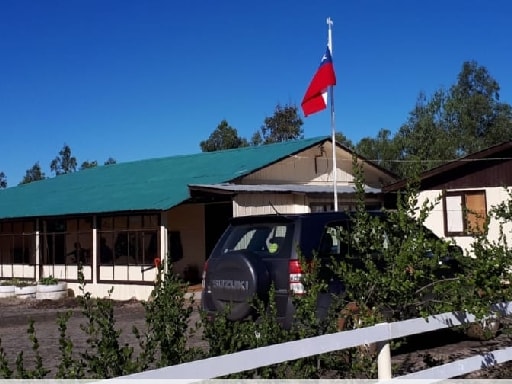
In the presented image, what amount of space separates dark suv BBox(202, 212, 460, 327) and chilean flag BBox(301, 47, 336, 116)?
10.7 m

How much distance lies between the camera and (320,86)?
60.7 feet

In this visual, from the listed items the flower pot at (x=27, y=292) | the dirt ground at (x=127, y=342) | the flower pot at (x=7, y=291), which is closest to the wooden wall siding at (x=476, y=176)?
the dirt ground at (x=127, y=342)

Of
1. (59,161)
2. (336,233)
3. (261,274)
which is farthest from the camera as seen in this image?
(59,161)

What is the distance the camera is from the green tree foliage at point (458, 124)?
46.0 meters

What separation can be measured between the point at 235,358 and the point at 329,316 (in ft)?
5.44

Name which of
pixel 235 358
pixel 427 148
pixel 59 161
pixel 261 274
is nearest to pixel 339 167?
pixel 261 274

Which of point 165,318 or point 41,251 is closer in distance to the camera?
point 165,318

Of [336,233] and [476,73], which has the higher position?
[476,73]

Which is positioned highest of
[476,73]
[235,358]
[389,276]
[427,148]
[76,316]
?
[476,73]

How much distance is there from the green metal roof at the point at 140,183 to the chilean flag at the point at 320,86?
1840mm

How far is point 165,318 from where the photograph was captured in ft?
16.0

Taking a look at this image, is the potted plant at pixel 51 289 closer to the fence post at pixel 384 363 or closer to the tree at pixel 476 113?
the fence post at pixel 384 363

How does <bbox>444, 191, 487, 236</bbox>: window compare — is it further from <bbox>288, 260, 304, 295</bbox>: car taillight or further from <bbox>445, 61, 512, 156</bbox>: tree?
<bbox>445, 61, 512, 156</bbox>: tree

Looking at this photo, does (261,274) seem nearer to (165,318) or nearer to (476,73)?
(165,318)
